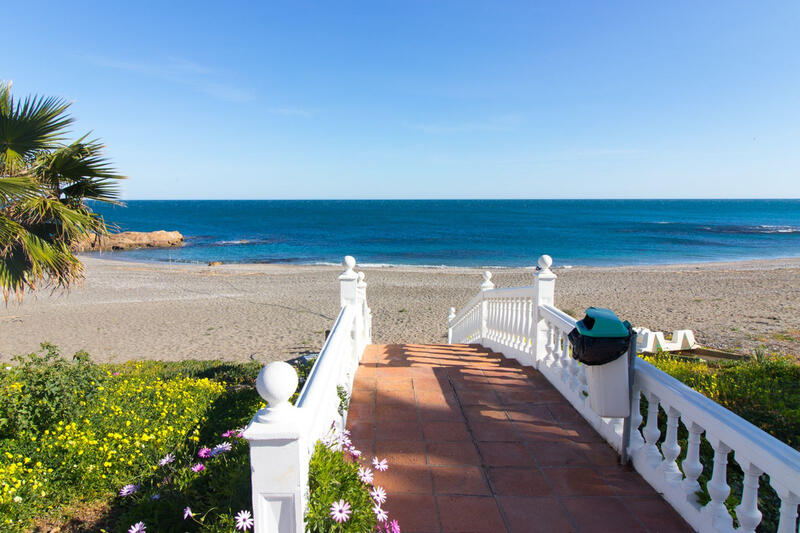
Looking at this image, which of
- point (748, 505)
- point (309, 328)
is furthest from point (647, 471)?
point (309, 328)

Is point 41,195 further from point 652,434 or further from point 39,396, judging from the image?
point 652,434

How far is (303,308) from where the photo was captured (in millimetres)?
17719

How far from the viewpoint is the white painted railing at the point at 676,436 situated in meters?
2.10

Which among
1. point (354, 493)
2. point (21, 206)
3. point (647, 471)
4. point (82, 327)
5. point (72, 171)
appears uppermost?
point (72, 171)

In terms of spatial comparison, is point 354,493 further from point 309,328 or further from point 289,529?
point 309,328

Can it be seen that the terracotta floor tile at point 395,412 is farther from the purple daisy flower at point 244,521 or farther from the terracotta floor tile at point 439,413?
the purple daisy flower at point 244,521

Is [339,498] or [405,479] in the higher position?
[339,498]

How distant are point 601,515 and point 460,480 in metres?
0.94

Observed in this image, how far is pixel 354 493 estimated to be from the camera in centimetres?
245

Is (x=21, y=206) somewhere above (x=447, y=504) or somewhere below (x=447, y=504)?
Answer: above

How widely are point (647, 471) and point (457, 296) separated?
55.0 ft

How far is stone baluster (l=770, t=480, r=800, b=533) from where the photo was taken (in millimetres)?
1996

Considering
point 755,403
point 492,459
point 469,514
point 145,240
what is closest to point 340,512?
point 469,514

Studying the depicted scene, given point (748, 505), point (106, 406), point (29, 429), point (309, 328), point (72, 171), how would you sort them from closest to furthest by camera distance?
point (748, 505) → point (29, 429) → point (106, 406) → point (72, 171) → point (309, 328)
